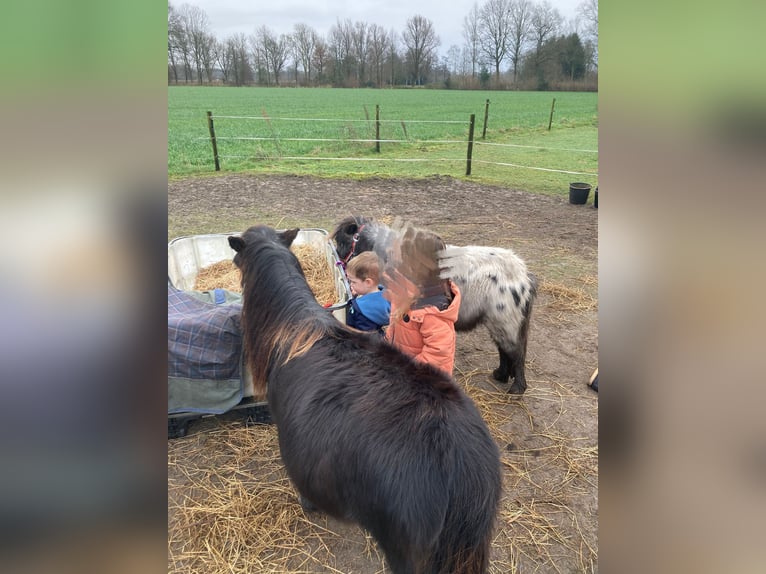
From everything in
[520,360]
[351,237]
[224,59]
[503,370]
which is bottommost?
[503,370]

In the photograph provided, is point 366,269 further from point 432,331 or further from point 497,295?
point 497,295

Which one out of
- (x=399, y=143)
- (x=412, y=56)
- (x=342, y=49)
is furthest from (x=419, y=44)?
(x=399, y=143)

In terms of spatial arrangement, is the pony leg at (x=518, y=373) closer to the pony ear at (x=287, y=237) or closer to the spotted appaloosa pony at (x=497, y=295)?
the spotted appaloosa pony at (x=497, y=295)

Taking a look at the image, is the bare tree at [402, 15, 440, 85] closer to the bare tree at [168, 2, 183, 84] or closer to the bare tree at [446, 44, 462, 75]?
the bare tree at [446, 44, 462, 75]

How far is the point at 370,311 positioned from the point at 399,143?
606 inches

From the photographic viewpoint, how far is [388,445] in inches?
68.2

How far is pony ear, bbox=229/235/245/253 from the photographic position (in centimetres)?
288

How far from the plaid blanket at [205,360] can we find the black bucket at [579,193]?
8.91 m

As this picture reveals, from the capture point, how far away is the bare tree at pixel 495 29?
3484 cm

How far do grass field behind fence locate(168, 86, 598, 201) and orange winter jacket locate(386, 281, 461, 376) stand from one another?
1.36 m

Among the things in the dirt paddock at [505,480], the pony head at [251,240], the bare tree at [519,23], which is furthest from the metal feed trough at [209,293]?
the bare tree at [519,23]

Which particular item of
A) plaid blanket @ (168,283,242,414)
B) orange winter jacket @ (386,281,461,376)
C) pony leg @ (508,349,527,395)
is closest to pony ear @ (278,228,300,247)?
plaid blanket @ (168,283,242,414)
